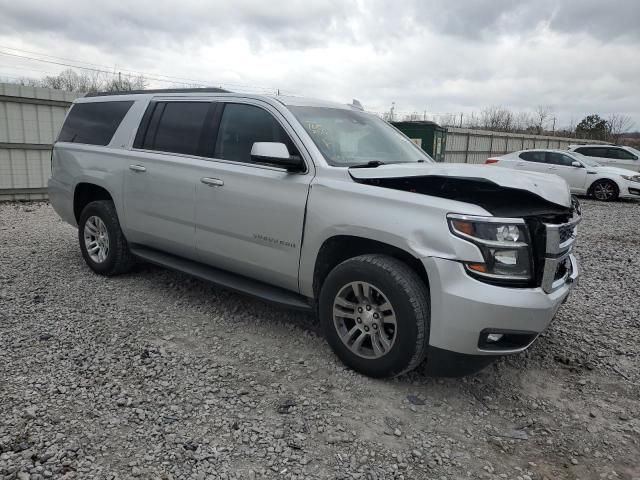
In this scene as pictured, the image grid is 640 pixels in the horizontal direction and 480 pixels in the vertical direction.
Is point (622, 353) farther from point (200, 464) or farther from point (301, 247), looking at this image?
point (200, 464)

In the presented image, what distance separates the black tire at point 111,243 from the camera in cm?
513

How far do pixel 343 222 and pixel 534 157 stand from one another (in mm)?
13616

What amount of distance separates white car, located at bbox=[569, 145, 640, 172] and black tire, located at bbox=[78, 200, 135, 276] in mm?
15740

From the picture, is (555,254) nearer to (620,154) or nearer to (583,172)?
(583,172)

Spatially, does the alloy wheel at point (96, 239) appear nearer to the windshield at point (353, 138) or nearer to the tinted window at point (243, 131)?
the tinted window at point (243, 131)

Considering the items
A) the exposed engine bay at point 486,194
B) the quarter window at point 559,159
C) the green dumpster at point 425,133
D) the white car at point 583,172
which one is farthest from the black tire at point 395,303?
the quarter window at point 559,159

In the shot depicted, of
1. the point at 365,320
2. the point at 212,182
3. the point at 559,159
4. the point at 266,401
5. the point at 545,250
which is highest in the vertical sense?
the point at 559,159

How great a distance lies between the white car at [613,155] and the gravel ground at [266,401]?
44.7 feet

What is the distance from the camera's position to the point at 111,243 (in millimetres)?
5168

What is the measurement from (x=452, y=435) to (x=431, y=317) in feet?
2.21

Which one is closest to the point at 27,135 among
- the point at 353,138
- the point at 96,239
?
the point at 96,239

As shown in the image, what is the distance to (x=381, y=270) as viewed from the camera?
312 cm

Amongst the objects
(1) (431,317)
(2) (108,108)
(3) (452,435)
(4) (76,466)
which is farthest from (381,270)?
(2) (108,108)

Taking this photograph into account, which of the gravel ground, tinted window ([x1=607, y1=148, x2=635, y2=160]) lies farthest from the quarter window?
the gravel ground
